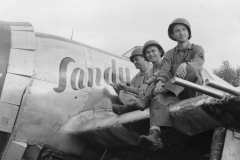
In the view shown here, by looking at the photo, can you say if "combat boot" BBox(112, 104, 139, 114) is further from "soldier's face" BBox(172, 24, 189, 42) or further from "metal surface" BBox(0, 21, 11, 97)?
"metal surface" BBox(0, 21, 11, 97)

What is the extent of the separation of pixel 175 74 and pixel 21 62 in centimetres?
255

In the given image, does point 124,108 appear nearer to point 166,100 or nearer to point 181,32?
point 166,100

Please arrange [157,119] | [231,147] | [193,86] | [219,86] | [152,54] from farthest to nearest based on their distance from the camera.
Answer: [152,54], [157,119], [231,147], [193,86], [219,86]

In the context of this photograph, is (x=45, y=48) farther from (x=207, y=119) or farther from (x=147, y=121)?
(x=207, y=119)

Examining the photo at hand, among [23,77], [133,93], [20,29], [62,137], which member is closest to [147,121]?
[133,93]

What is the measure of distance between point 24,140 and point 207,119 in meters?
2.84

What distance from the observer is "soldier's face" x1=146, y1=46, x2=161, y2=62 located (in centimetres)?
453

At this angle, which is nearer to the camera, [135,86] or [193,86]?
[193,86]

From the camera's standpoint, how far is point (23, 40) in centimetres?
→ 479

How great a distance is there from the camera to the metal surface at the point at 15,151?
170 inches

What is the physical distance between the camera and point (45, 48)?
5.02 meters

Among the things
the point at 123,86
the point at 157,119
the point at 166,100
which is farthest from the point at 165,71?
the point at 123,86

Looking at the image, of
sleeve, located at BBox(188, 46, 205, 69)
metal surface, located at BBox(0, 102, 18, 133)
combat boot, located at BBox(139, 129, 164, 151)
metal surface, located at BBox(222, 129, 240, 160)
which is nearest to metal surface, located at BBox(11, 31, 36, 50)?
metal surface, located at BBox(0, 102, 18, 133)

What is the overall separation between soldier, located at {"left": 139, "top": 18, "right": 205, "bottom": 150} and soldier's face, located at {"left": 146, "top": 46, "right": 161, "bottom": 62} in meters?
0.81
